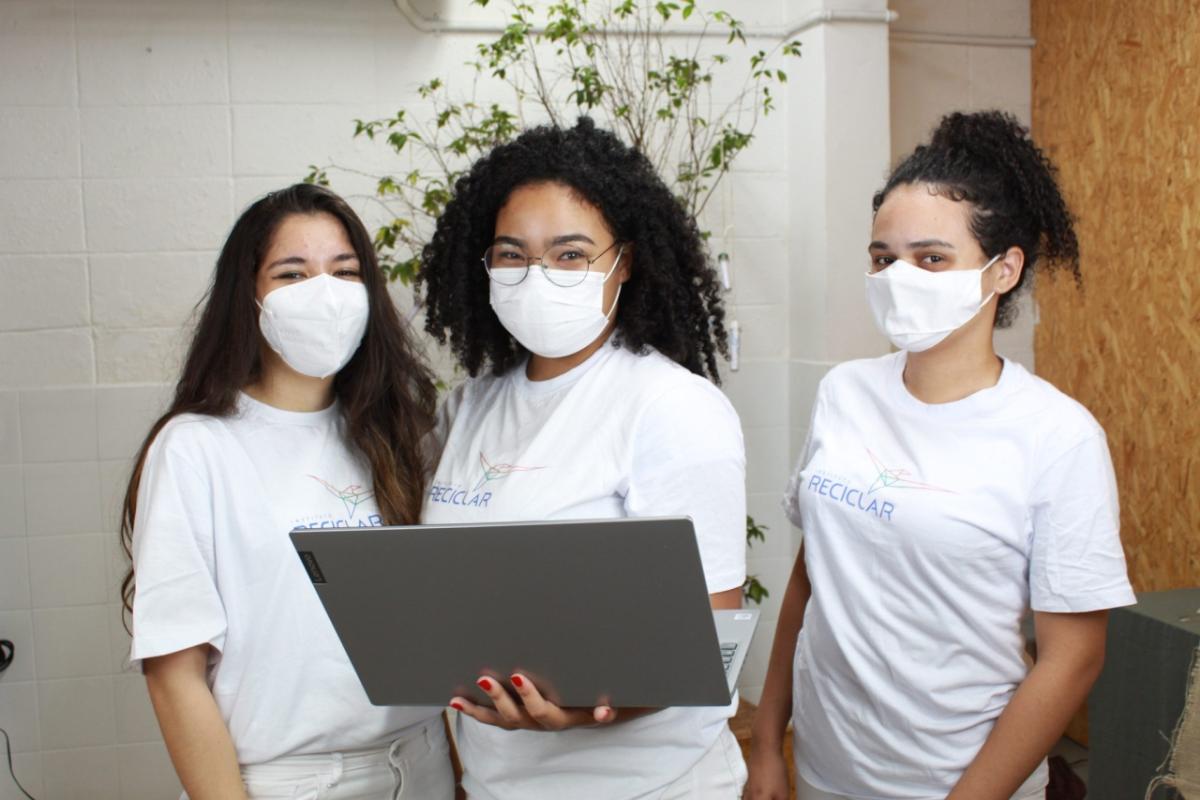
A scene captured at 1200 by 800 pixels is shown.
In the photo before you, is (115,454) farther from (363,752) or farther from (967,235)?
(967,235)

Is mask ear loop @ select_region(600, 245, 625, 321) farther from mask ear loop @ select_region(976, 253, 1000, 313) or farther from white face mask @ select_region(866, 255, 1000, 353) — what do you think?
mask ear loop @ select_region(976, 253, 1000, 313)

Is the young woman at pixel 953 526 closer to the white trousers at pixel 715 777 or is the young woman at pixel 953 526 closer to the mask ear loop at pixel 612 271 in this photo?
the white trousers at pixel 715 777

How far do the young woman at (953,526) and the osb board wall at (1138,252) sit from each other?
1570mm

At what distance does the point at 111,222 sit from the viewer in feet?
9.78

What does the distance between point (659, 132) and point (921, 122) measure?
93 centimetres

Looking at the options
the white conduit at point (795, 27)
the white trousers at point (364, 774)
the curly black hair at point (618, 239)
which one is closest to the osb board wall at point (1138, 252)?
the white conduit at point (795, 27)

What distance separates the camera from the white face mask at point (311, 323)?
1513mm

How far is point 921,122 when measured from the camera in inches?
138

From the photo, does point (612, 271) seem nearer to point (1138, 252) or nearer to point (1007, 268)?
point (1007, 268)

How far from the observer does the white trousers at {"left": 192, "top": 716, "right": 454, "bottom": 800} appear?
4.61 ft

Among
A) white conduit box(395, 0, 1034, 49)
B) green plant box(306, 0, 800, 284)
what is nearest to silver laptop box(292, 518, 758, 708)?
green plant box(306, 0, 800, 284)

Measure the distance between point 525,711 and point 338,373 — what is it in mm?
659

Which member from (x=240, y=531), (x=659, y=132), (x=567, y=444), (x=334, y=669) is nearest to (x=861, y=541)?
(x=567, y=444)

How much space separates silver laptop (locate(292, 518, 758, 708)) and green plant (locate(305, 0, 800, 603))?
187cm
